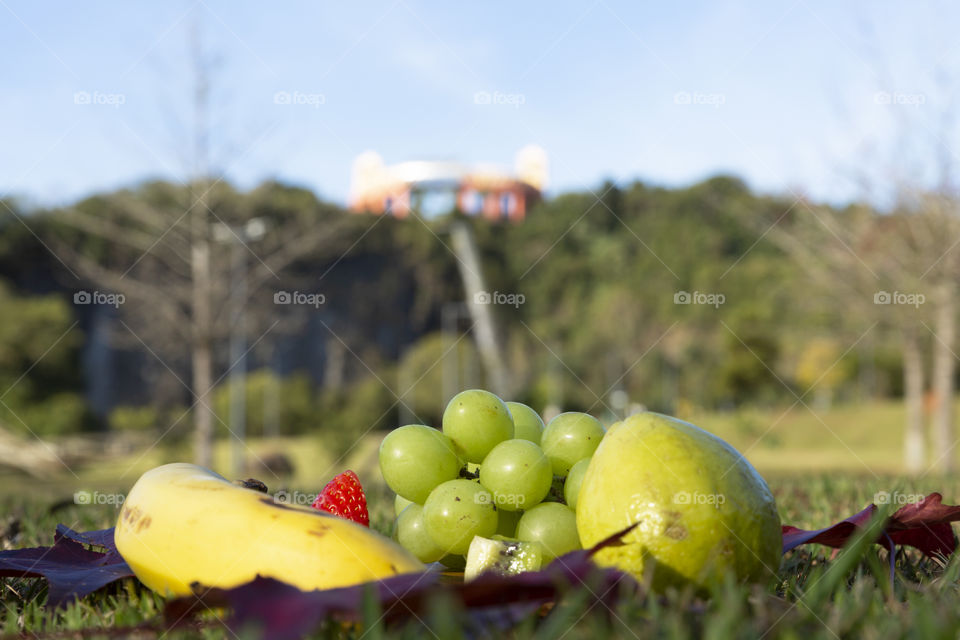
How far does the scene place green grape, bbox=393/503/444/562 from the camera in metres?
1.92

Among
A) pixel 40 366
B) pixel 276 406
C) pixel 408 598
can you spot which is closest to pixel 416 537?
pixel 408 598

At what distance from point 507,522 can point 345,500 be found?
410 millimetres

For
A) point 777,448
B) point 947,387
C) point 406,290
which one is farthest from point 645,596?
point 406,290

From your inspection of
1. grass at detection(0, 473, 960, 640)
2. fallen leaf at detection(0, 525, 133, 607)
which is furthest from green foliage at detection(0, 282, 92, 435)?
grass at detection(0, 473, 960, 640)

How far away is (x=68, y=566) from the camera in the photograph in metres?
1.79

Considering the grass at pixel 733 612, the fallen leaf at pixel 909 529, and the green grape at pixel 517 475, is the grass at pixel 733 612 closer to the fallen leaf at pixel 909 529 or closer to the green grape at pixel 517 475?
the fallen leaf at pixel 909 529

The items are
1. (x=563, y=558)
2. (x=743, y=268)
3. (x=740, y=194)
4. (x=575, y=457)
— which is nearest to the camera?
(x=563, y=558)

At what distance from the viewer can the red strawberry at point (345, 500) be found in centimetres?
194

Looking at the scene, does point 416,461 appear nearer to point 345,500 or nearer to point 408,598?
point 345,500

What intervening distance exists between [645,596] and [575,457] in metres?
0.60

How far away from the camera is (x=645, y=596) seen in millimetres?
1376

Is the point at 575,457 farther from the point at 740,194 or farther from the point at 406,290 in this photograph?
the point at 406,290

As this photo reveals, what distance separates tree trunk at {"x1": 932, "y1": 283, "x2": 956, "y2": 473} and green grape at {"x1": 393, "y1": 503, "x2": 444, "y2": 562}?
13.2 meters

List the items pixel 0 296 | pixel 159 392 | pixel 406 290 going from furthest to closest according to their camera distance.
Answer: pixel 406 290 < pixel 159 392 < pixel 0 296
